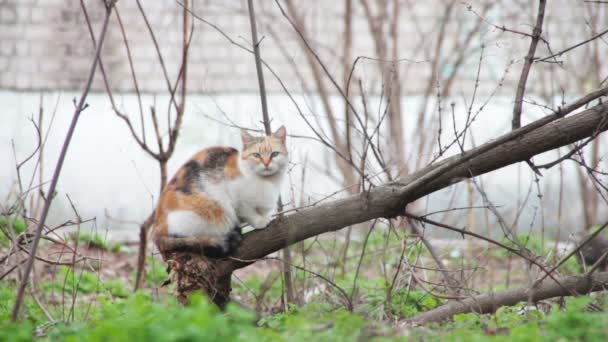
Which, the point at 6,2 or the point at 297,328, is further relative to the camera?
the point at 6,2

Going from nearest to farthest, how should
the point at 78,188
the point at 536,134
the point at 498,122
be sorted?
the point at 536,134 < the point at 78,188 < the point at 498,122

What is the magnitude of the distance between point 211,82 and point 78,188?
284 cm

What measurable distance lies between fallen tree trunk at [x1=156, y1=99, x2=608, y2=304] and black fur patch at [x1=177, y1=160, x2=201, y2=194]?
320 mm

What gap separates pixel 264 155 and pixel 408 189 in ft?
3.16

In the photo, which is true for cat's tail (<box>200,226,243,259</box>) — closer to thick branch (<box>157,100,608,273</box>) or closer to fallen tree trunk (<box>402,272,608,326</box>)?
thick branch (<box>157,100,608,273</box>)

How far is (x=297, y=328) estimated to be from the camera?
286 centimetres

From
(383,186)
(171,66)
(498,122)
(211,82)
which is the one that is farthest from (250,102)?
(383,186)

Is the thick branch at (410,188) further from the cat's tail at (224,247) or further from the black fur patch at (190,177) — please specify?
the black fur patch at (190,177)

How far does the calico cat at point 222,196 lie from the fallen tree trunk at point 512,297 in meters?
1.18

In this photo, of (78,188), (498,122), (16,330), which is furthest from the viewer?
(498,122)

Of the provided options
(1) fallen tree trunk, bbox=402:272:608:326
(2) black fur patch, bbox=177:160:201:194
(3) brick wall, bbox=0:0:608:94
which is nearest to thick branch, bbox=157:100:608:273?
(2) black fur patch, bbox=177:160:201:194

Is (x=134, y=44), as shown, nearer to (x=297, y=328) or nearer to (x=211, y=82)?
(x=211, y=82)

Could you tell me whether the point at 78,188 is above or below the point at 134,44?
below

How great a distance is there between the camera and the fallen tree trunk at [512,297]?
441cm
